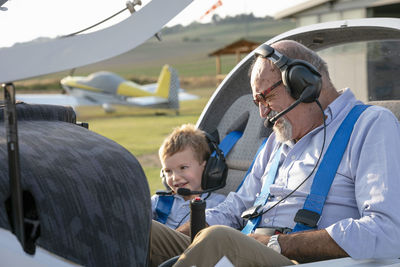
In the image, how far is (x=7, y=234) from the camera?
1192mm

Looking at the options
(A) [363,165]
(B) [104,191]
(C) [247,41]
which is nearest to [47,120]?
(B) [104,191]

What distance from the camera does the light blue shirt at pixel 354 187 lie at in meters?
1.82

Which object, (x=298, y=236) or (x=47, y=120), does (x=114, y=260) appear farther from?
(x=298, y=236)

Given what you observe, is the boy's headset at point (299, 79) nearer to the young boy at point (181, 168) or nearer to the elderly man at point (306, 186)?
the elderly man at point (306, 186)

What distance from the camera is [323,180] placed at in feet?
6.76

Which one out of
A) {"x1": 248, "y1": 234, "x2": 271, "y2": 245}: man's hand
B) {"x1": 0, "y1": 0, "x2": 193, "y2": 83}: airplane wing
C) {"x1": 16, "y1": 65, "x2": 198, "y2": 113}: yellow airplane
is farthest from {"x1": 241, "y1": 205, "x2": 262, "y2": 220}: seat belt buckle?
{"x1": 16, "y1": 65, "x2": 198, "y2": 113}: yellow airplane

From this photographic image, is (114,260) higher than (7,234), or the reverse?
(7,234)

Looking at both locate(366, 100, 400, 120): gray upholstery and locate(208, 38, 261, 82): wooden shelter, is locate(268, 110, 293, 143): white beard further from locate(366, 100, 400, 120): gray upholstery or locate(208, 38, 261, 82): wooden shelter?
locate(208, 38, 261, 82): wooden shelter

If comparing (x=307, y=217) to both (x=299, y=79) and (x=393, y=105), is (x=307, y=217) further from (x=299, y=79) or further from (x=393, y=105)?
(x=393, y=105)

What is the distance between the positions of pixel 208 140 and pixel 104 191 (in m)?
1.64

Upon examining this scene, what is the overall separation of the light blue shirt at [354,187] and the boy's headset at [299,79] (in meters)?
0.14

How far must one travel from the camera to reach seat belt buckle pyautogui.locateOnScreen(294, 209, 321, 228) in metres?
2.01

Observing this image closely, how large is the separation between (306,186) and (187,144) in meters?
0.93

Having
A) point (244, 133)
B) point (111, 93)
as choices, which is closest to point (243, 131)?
point (244, 133)
